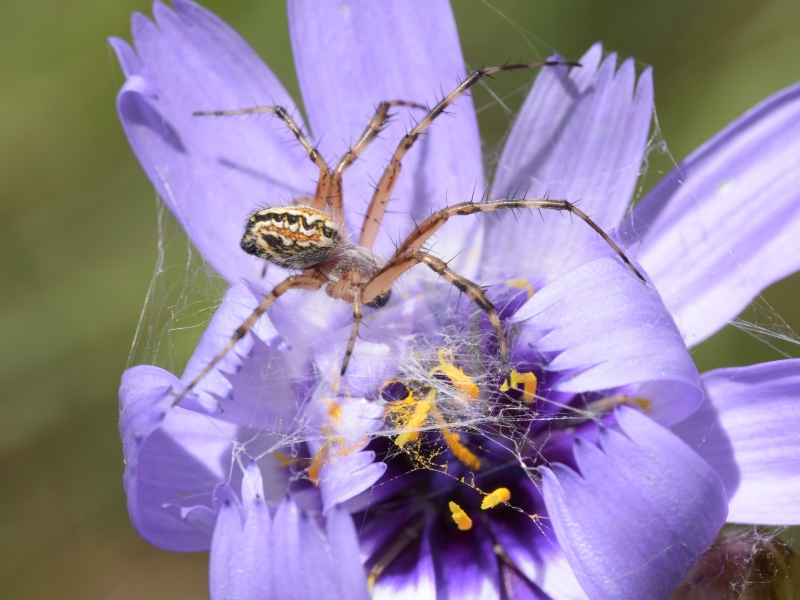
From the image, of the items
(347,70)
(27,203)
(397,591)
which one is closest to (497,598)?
(397,591)

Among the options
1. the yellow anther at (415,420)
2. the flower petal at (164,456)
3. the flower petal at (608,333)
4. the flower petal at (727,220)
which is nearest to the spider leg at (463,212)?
the flower petal at (727,220)

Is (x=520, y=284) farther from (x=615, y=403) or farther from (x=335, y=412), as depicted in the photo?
(x=335, y=412)

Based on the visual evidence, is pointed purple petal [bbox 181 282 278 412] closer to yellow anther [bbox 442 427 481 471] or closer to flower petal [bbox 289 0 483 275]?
yellow anther [bbox 442 427 481 471]

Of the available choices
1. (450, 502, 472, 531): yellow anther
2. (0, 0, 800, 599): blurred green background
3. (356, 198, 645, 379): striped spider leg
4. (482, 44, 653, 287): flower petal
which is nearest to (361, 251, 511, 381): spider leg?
(356, 198, 645, 379): striped spider leg

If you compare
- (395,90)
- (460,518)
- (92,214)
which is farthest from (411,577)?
(92,214)

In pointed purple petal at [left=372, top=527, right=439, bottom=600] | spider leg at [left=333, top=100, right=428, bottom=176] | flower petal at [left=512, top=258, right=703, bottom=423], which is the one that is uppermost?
spider leg at [left=333, top=100, right=428, bottom=176]

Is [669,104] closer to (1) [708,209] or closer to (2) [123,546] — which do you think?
(1) [708,209]
